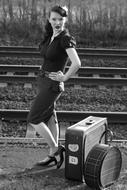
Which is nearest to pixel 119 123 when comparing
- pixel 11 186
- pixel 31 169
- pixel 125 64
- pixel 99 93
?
pixel 99 93

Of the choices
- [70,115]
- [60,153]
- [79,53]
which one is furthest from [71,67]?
[79,53]

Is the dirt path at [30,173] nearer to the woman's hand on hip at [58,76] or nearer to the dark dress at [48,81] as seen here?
the dark dress at [48,81]

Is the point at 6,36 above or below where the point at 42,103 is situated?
below

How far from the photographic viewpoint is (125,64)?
1284 centimetres

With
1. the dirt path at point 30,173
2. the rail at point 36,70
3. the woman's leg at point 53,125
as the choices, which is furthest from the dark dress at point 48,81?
the rail at point 36,70

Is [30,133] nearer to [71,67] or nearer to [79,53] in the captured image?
[71,67]

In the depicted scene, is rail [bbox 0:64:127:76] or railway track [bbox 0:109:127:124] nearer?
railway track [bbox 0:109:127:124]

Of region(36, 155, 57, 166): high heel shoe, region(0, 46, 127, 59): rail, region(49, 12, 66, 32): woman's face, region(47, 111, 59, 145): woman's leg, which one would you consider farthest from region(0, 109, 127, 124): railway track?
region(0, 46, 127, 59): rail

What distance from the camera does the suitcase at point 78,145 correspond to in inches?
205

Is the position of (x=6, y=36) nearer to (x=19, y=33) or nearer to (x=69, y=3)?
(x=19, y=33)

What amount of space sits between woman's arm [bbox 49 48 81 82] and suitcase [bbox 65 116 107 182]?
609mm

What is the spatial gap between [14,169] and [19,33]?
12.1 metres

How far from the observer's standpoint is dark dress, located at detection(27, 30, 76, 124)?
5328 millimetres

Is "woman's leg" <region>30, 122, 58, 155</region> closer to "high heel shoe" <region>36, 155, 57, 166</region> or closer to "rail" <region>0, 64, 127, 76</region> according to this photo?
"high heel shoe" <region>36, 155, 57, 166</region>
